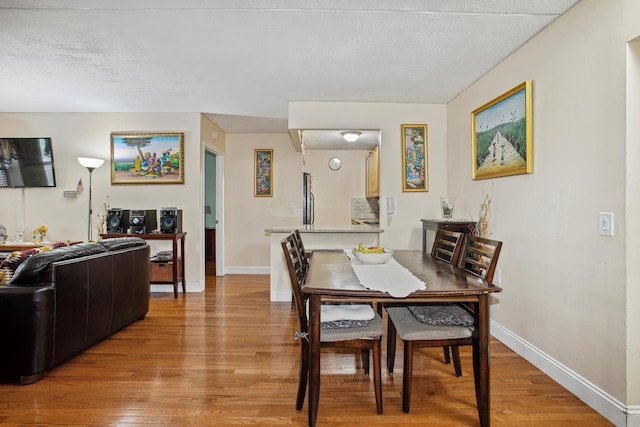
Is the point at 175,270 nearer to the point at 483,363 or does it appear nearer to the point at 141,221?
the point at 141,221

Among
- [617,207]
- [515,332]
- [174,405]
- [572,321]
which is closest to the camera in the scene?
[617,207]

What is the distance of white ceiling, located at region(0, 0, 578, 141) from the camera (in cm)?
217

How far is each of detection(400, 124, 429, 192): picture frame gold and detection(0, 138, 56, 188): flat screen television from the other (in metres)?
4.46

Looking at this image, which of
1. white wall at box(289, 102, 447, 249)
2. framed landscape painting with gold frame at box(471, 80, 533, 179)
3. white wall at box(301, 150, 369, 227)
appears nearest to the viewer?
framed landscape painting with gold frame at box(471, 80, 533, 179)

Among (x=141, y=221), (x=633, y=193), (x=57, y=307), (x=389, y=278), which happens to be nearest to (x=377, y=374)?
(x=389, y=278)

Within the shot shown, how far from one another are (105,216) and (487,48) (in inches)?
184

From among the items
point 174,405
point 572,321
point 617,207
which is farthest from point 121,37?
point 572,321

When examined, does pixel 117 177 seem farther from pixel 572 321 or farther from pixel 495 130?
pixel 572 321

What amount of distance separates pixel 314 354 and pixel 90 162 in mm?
4007

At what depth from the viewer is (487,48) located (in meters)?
2.70

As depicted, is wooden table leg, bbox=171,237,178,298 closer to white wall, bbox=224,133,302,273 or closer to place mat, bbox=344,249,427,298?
white wall, bbox=224,133,302,273

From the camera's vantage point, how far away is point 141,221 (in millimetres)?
4418

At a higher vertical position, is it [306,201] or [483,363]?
[306,201]

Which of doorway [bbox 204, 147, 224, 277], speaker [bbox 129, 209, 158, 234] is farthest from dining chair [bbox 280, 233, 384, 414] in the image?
doorway [bbox 204, 147, 224, 277]
